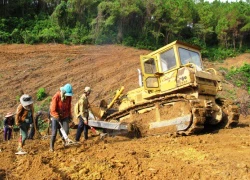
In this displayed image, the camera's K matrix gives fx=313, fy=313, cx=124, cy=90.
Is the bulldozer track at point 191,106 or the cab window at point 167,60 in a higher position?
the cab window at point 167,60

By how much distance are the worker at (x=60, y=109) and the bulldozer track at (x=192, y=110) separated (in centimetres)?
332

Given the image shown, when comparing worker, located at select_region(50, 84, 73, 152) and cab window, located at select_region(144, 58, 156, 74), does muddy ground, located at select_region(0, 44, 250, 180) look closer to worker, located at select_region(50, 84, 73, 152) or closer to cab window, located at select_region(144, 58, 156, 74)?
worker, located at select_region(50, 84, 73, 152)

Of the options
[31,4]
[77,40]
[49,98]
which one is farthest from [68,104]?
[31,4]

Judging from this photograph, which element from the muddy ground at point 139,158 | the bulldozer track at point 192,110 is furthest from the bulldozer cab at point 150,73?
the muddy ground at point 139,158

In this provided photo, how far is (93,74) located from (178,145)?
15.8 m

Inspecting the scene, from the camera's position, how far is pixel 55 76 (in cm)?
2214

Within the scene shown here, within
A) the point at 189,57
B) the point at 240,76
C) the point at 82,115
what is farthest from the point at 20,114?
the point at 240,76

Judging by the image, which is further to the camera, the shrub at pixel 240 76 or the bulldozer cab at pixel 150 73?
the shrub at pixel 240 76

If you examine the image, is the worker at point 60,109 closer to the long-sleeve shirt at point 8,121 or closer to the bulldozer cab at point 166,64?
the bulldozer cab at point 166,64

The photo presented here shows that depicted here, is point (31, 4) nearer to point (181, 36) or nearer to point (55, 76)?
point (55, 76)

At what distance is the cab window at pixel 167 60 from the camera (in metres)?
10.3

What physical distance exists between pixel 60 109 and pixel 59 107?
0.20 ft

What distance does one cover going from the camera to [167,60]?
10.5 m

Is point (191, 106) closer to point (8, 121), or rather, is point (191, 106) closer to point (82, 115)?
point (82, 115)
